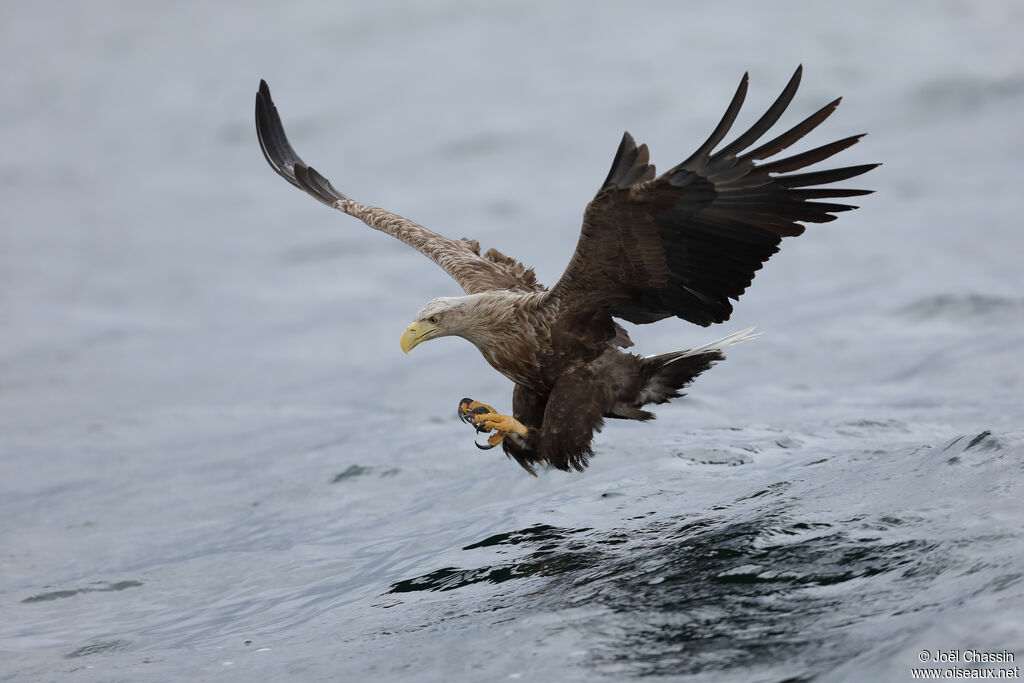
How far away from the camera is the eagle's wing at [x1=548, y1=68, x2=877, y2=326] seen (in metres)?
5.48

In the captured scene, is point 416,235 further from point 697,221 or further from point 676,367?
point 697,221

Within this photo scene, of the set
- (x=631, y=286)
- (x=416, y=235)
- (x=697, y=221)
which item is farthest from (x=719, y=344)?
(x=416, y=235)

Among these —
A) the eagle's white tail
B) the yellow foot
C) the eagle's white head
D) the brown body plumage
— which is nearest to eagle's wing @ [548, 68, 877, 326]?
the brown body plumage

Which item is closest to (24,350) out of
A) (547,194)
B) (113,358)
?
(113,358)

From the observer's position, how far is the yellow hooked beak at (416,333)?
6551mm

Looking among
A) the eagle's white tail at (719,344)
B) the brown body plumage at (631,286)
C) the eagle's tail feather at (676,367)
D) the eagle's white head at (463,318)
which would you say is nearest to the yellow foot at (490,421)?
the brown body plumage at (631,286)

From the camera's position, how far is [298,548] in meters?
8.08

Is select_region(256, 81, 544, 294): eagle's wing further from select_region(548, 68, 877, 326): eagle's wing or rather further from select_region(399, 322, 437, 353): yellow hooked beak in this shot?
select_region(548, 68, 877, 326): eagle's wing

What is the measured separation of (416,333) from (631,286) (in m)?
1.11

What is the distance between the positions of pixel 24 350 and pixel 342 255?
12.4 ft

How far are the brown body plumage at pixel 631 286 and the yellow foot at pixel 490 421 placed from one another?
0.04 feet

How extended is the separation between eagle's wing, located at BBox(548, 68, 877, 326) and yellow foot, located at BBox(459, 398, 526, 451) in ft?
2.14

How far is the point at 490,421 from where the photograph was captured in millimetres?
6527

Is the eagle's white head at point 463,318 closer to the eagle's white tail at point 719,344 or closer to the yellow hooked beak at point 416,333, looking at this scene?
the yellow hooked beak at point 416,333
